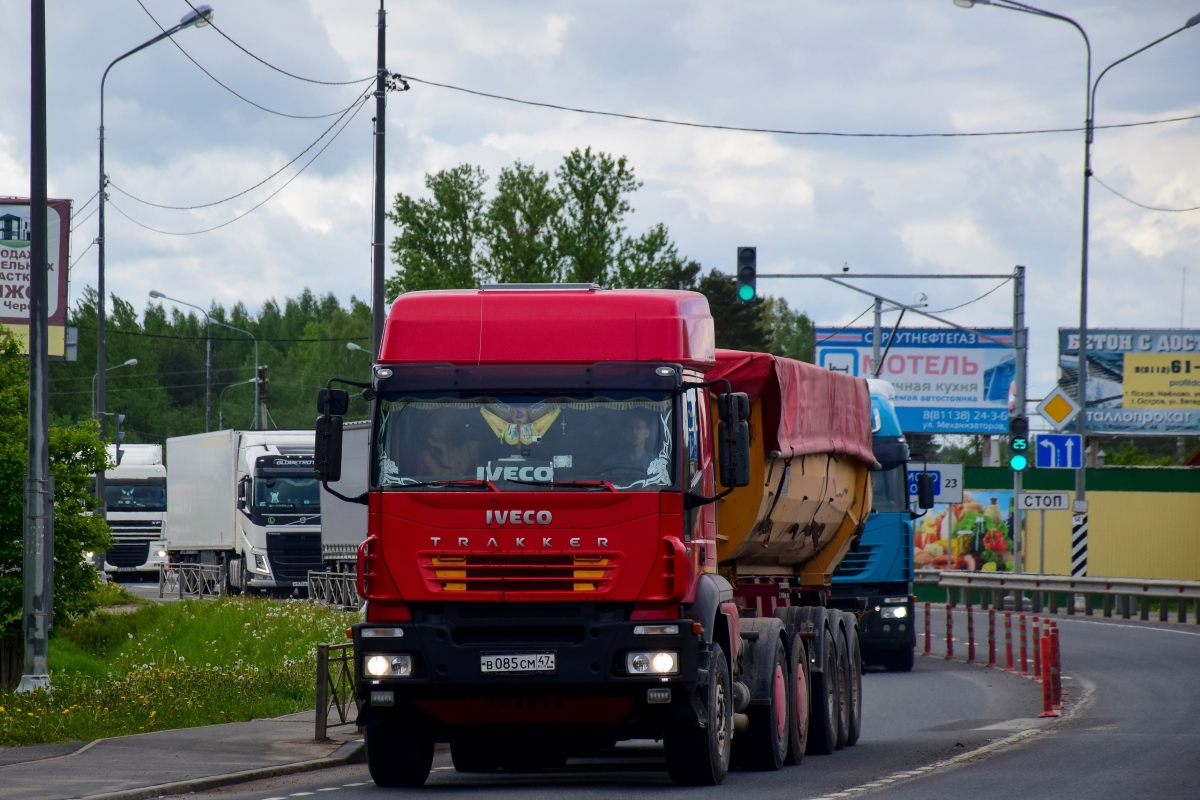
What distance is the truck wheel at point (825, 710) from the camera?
16.0 m

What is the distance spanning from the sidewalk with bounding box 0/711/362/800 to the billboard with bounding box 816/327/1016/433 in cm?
4997

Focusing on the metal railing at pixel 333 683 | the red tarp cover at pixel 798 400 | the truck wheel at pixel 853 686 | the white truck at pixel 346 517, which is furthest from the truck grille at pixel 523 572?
the white truck at pixel 346 517

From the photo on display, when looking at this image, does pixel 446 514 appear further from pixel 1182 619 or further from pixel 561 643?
pixel 1182 619

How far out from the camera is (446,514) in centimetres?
1189

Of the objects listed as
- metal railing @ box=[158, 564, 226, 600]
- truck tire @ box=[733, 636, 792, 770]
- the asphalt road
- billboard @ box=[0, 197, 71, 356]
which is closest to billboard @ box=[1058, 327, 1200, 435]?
metal railing @ box=[158, 564, 226, 600]

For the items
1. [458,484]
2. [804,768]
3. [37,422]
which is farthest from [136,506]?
[458,484]

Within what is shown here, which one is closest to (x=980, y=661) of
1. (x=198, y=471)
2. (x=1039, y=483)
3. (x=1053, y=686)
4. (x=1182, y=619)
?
(x=1053, y=686)

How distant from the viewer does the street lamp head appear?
30.9 meters

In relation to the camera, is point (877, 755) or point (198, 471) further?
point (198, 471)

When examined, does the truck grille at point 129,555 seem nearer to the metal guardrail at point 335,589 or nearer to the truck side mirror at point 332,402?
the metal guardrail at point 335,589

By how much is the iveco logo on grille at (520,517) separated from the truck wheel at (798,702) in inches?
156

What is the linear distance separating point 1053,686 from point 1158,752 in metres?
4.71

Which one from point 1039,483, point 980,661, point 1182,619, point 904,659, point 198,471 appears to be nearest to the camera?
point 904,659

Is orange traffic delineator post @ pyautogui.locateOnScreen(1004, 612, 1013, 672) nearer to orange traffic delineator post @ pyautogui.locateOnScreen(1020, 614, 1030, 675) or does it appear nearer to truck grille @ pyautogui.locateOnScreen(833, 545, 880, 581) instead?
orange traffic delineator post @ pyautogui.locateOnScreen(1020, 614, 1030, 675)
